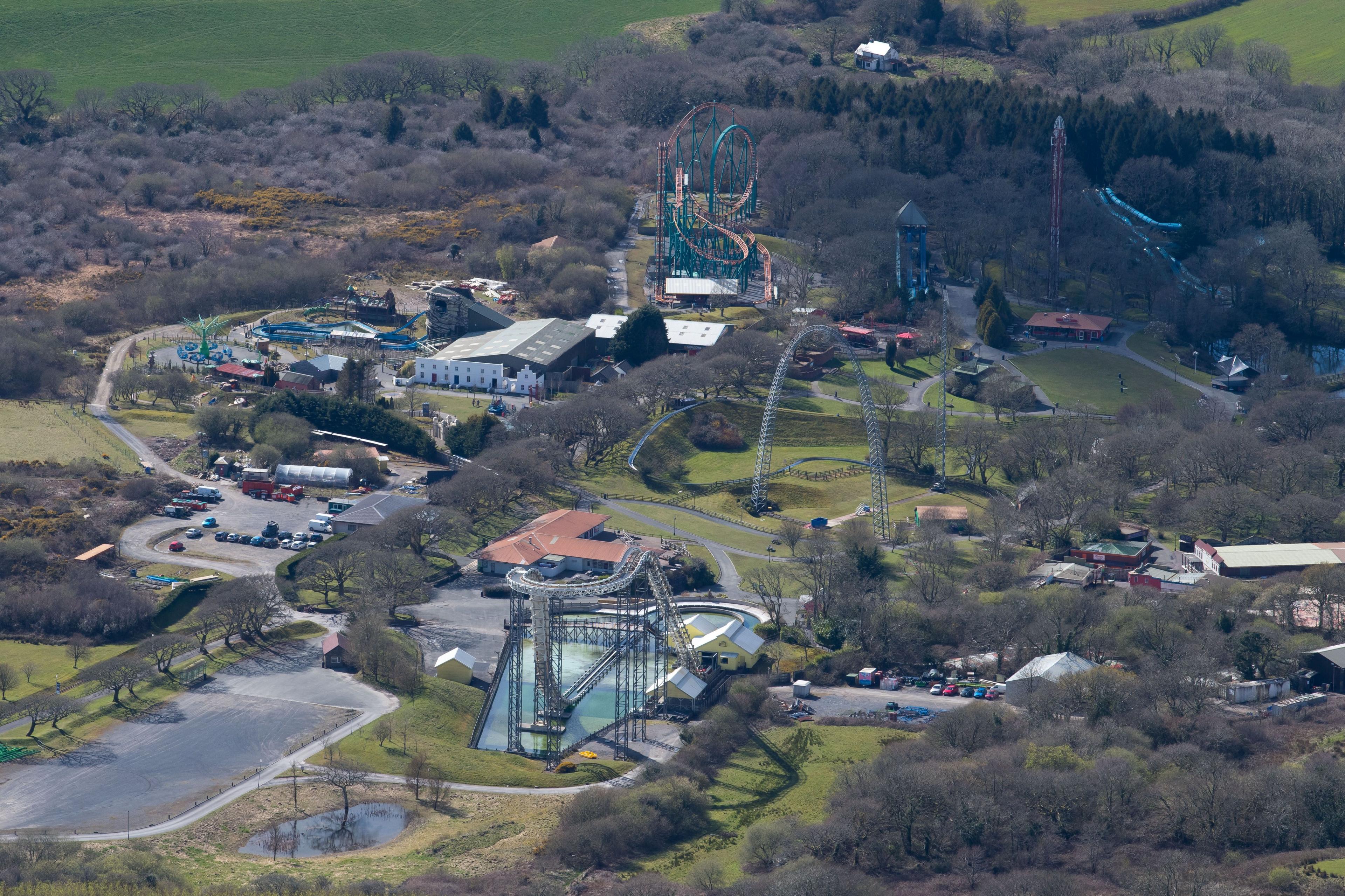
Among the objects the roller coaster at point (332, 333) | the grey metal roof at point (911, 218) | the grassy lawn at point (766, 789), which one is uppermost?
the grey metal roof at point (911, 218)

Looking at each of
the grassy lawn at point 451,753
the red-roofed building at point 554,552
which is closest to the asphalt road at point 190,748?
the grassy lawn at point 451,753

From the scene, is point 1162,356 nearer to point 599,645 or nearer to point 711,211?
point 711,211

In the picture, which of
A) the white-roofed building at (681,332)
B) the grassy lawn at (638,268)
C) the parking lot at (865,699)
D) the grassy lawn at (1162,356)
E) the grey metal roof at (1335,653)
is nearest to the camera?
the parking lot at (865,699)

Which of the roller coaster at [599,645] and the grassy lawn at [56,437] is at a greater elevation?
the grassy lawn at [56,437]

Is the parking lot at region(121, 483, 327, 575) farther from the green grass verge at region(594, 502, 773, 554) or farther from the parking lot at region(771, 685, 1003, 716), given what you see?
the parking lot at region(771, 685, 1003, 716)

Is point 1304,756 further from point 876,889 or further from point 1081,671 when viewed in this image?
point 876,889

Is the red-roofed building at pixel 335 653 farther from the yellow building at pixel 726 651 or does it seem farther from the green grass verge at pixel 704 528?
the green grass verge at pixel 704 528

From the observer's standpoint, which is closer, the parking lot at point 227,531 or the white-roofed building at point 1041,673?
the white-roofed building at point 1041,673
